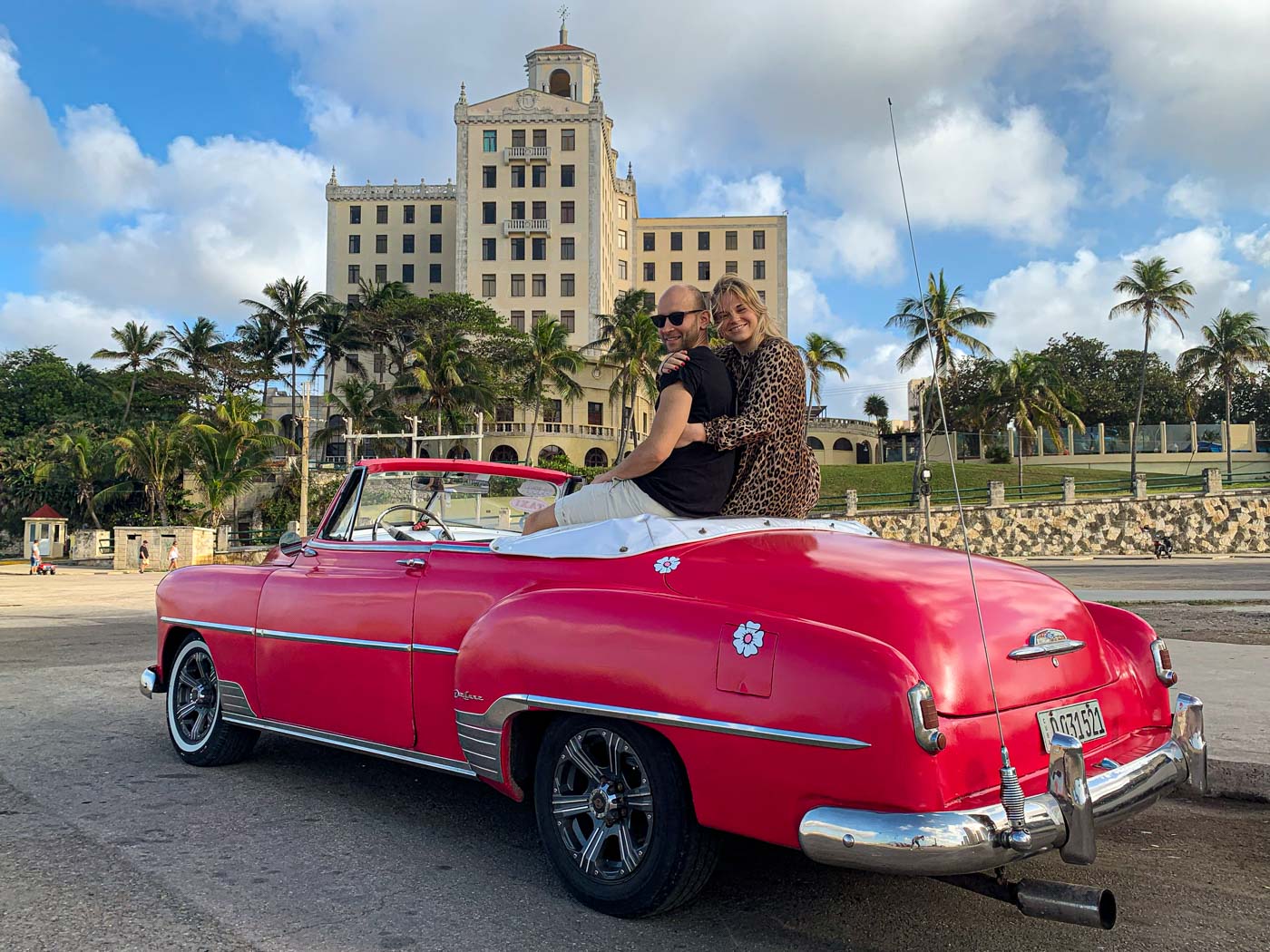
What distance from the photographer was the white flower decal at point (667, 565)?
3336 mm

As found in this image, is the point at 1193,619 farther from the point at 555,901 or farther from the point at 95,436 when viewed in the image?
the point at 95,436

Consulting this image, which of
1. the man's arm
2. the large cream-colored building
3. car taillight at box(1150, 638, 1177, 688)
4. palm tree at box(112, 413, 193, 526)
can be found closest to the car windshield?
the man's arm

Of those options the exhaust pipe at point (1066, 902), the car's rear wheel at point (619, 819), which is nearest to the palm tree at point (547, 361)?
the car's rear wheel at point (619, 819)

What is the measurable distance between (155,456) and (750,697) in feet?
148

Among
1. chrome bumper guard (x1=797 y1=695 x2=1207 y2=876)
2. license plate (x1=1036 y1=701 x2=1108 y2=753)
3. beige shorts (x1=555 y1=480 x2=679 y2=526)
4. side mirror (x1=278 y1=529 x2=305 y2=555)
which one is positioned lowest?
chrome bumper guard (x1=797 y1=695 x2=1207 y2=876)

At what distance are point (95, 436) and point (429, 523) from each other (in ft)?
199

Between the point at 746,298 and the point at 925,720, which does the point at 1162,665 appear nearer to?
the point at 925,720

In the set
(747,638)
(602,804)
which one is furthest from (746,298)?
(602,804)

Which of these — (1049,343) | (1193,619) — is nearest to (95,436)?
(1193,619)

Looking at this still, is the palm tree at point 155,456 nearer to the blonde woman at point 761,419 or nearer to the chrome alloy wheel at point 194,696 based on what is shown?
the chrome alloy wheel at point 194,696

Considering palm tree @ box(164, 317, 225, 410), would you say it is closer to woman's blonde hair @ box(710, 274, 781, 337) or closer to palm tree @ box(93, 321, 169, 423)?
palm tree @ box(93, 321, 169, 423)

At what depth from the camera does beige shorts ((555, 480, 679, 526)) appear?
4094 millimetres

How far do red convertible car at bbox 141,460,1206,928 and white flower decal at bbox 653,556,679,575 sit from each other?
0.03ft

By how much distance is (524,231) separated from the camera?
76500 mm
